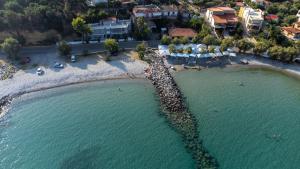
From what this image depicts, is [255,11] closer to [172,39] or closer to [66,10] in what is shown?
[172,39]

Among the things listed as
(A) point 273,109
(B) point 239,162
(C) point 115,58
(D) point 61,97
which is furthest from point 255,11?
(D) point 61,97

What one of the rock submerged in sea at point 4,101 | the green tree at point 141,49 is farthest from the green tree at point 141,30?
the rock submerged in sea at point 4,101

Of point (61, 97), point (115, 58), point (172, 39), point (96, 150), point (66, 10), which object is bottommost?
point (96, 150)

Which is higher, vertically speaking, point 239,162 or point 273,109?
point 273,109

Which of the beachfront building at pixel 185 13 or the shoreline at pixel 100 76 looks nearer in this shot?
the shoreline at pixel 100 76

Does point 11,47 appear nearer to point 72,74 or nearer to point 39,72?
point 39,72

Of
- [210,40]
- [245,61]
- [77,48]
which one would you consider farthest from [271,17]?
[77,48]

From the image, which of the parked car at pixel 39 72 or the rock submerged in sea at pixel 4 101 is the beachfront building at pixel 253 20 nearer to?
the parked car at pixel 39 72

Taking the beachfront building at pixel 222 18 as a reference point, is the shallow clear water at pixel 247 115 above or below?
below
